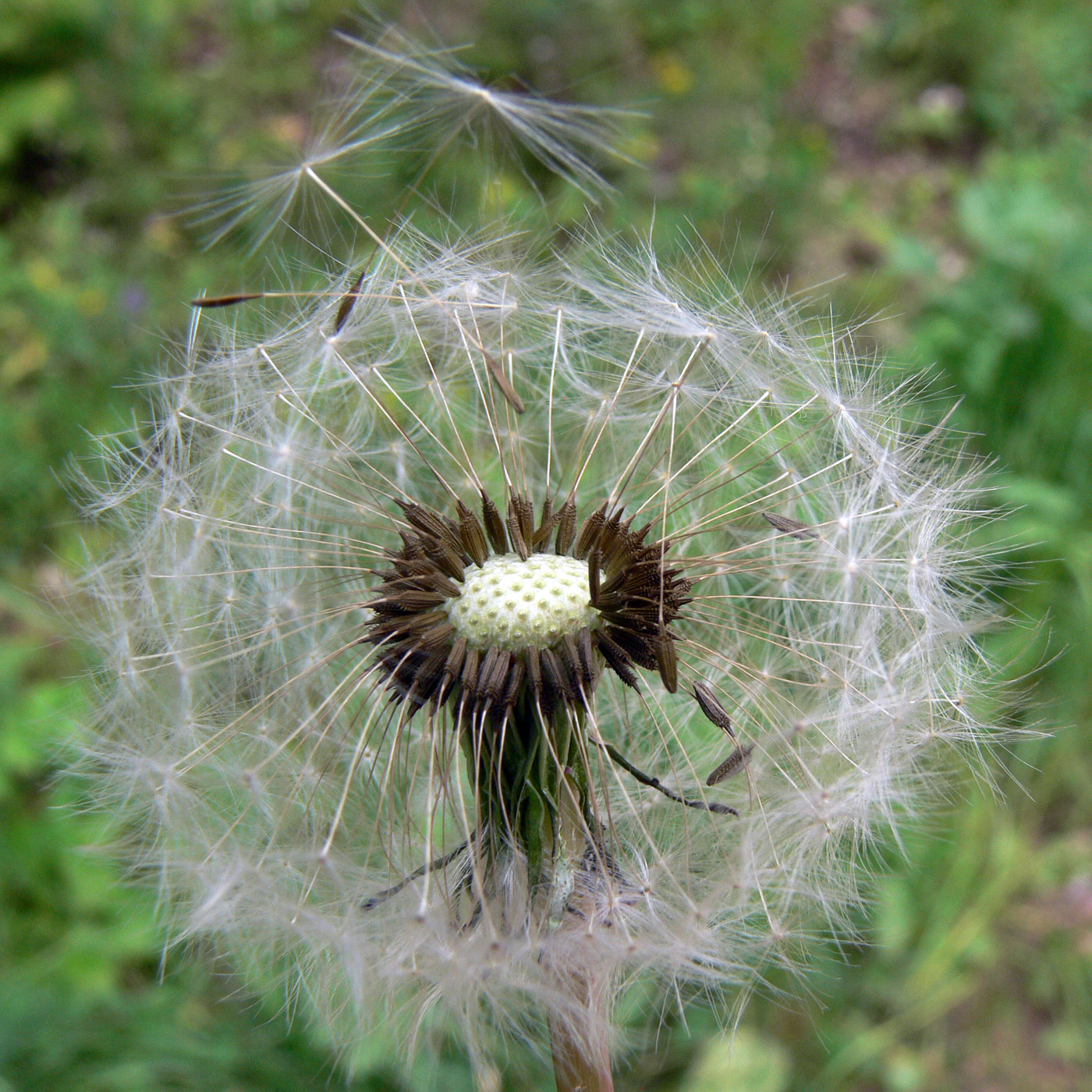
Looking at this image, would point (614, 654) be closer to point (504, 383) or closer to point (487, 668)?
point (487, 668)

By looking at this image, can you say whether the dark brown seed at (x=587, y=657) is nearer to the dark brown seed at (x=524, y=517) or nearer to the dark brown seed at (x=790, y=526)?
the dark brown seed at (x=524, y=517)

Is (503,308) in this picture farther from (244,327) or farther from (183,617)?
(183,617)

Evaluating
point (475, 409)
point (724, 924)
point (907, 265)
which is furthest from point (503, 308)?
point (907, 265)

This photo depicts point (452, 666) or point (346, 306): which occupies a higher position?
point (346, 306)

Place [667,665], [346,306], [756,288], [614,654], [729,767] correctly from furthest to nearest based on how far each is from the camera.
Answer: [756,288] → [346,306] → [729,767] → [614,654] → [667,665]

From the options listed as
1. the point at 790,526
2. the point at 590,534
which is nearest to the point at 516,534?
the point at 590,534

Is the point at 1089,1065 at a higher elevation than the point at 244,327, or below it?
below

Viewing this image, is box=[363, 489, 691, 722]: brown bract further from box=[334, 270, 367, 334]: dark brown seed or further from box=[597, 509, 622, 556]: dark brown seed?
box=[334, 270, 367, 334]: dark brown seed
